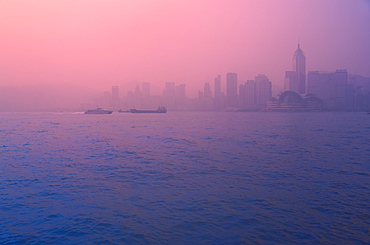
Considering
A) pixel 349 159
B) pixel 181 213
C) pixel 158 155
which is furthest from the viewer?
pixel 158 155

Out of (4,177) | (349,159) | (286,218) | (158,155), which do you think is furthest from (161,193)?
(349,159)

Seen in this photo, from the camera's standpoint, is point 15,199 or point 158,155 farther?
point 158,155

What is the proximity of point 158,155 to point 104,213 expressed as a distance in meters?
8.77

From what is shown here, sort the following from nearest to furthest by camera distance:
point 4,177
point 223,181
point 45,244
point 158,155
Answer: point 45,244 → point 223,181 → point 4,177 → point 158,155

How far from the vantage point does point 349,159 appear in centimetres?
1366

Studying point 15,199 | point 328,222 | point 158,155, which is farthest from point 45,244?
point 158,155

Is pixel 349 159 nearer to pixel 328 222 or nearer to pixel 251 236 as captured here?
pixel 328 222

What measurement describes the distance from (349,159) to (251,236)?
33.3ft

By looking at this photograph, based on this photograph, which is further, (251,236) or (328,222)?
(328,222)

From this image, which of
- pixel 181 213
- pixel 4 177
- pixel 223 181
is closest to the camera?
pixel 181 213

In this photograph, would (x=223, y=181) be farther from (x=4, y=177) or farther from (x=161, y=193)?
(x=4, y=177)

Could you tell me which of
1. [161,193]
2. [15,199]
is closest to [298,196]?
[161,193]

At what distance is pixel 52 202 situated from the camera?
7.51 m

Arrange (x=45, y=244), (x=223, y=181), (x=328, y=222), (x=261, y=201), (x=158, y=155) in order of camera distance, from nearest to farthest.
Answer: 1. (x=45, y=244)
2. (x=328, y=222)
3. (x=261, y=201)
4. (x=223, y=181)
5. (x=158, y=155)
